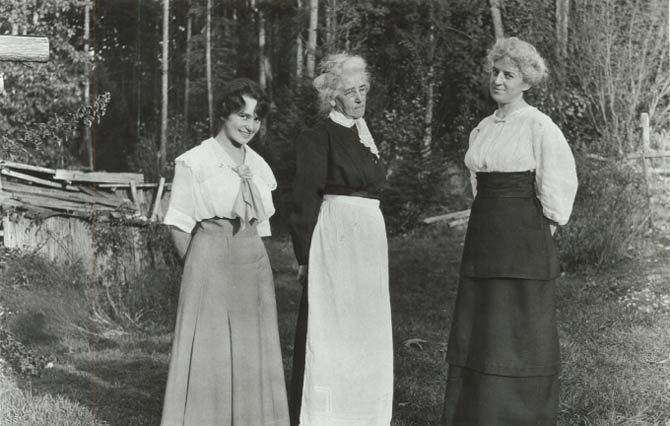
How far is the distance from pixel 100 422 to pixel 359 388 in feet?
6.83

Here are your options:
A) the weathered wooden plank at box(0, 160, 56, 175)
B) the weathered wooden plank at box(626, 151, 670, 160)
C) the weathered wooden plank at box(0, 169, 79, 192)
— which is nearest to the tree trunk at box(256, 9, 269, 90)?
the weathered wooden plank at box(0, 169, 79, 192)

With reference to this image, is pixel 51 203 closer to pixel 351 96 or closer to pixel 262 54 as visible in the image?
pixel 351 96

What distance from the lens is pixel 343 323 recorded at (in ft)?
14.9

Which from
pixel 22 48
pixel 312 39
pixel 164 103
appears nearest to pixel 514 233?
pixel 22 48

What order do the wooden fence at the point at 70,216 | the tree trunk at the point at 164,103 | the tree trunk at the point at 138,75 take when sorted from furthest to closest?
the tree trunk at the point at 138,75, the tree trunk at the point at 164,103, the wooden fence at the point at 70,216

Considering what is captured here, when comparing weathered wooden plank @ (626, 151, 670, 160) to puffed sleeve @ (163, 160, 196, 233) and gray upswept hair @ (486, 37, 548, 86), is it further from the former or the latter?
puffed sleeve @ (163, 160, 196, 233)

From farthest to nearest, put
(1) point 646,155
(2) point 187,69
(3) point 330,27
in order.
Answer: (2) point 187,69 < (3) point 330,27 < (1) point 646,155

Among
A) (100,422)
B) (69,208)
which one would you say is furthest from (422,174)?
(100,422)

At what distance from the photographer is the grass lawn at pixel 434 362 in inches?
223

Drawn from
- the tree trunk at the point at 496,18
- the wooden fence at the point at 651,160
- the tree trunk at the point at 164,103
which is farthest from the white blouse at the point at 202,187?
the tree trunk at the point at 164,103

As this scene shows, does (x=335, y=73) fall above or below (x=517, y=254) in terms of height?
above

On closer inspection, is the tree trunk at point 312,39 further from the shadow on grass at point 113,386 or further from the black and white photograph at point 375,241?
the shadow on grass at point 113,386

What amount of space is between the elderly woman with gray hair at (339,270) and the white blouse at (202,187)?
1.37ft

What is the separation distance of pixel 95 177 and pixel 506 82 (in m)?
12.2
